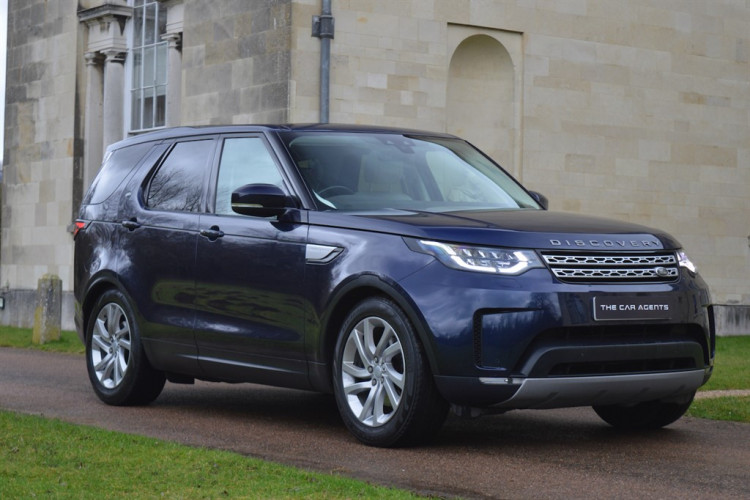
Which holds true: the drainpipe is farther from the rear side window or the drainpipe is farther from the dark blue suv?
the dark blue suv

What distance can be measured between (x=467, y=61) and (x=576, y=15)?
6.28 feet

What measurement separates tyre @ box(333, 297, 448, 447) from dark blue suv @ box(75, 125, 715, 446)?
11 mm

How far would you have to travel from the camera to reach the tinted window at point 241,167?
8.53 meters

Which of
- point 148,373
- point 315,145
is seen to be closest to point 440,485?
point 315,145

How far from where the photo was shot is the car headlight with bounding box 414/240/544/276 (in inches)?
276

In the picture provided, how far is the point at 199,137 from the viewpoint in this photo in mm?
9375

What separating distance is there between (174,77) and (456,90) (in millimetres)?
4460

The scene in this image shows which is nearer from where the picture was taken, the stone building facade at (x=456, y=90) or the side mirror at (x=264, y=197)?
the side mirror at (x=264, y=197)

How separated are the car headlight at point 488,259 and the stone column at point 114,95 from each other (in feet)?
54.6

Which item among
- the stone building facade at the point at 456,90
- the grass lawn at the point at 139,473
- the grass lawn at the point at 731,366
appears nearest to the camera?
the grass lawn at the point at 139,473

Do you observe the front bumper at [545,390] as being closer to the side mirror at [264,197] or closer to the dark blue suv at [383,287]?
the dark blue suv at [383,287]

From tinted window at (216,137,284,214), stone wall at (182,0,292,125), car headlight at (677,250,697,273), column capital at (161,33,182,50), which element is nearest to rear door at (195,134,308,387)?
tinted window at (216,137,284,214)

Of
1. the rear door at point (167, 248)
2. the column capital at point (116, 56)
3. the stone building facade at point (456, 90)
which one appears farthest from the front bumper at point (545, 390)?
the column capital at point (116, 56)

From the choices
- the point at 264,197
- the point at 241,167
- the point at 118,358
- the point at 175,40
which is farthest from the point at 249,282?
the point at 175,40
